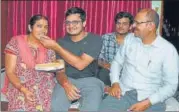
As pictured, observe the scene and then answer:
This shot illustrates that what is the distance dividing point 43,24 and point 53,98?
0.56 metres

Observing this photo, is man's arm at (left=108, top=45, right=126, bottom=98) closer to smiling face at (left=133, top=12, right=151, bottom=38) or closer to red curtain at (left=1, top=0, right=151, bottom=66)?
smiling face at (left=133, top=12, right=151, bottom=38)

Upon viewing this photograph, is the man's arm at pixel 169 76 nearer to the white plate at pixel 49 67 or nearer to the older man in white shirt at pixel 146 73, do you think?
the older man in white shirt at pixel 146 73

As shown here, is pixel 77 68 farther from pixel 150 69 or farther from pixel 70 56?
pixel 150 69

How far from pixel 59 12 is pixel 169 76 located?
8.80ft

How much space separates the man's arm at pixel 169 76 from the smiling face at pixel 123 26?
92 cm

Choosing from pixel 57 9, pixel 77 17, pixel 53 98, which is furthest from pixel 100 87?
pixel 57 9

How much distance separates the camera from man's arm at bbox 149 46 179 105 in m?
2.48

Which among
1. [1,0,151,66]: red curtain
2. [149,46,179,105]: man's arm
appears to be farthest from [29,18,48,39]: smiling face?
[1,0,151,66]: red curtain

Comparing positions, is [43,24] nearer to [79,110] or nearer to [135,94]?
[79,110]

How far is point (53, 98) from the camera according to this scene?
2574 millimetres

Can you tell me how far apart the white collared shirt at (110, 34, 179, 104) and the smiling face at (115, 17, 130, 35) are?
0.64 metres

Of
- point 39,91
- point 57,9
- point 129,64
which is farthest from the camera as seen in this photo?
point 57,9

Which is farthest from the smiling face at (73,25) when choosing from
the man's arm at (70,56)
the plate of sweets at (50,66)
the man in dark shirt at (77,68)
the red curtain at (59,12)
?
the red curtain at (59,12)

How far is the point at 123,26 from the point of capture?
133 inches
